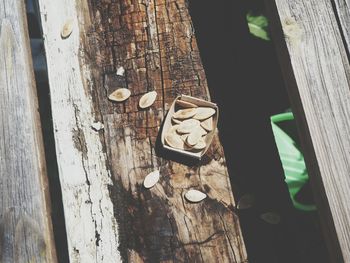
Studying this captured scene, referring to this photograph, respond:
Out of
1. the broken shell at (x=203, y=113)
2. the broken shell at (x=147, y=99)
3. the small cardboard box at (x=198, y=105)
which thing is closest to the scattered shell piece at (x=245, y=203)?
the small cardboard box at (x=198, y=105)

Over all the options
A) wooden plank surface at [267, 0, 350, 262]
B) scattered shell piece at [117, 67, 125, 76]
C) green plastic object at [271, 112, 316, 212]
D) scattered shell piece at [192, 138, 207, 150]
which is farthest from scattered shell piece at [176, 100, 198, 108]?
green plastic object at [271, 112, 316, 212]

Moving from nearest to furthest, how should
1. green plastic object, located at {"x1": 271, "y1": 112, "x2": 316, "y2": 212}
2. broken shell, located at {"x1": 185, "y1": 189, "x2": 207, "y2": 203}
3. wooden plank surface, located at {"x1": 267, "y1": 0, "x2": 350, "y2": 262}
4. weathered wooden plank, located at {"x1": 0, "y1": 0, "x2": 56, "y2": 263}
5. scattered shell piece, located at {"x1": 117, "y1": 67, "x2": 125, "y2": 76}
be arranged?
wooden plank surface, located at {"x1": 267, "y1": 0, "x2": 350, "y2": 262} → weathered wooden plank, located at {"x1": 0, "y1": 0, "x2": 56, "y2": 263} → broken shell, located at {"x1": 185, "y1": 189, "x2": 207, "y2": 203} → scattered shell piece, located at {"x1": 117, "y1": 67, "x2": 125, "y2": 76} → green plastic object, located at {"x1": 271, "y1": 112, "x2": 316, "y2": 212}

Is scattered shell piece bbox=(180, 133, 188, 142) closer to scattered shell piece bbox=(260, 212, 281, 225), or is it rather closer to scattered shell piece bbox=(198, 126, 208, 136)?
scattered shell piece bbox=(198, 126, 208, 136)

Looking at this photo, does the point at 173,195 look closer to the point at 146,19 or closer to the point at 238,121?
the point at 238,121

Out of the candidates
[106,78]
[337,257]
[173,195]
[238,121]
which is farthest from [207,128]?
[337,257]

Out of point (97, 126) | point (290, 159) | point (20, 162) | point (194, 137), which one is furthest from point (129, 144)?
point (290, 159)

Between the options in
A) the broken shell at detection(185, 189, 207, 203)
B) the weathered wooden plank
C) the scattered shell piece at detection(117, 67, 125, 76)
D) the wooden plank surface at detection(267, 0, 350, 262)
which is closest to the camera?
the wooden plank surface at detection(267, 0, 350, 262)
